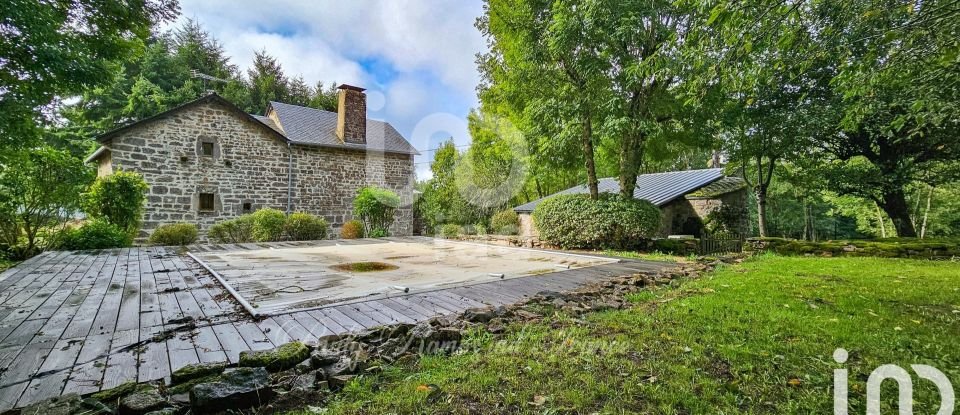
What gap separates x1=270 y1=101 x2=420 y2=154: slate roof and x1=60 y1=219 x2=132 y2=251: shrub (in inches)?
245

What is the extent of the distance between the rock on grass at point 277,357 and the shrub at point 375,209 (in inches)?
446

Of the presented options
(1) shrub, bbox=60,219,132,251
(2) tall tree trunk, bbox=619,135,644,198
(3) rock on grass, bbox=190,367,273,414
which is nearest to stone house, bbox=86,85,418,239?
(1) shrub, bbox=60,219,132,251

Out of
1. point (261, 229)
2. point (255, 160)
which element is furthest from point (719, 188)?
point (255, 160)

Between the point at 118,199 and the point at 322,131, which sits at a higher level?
the point at 322,131

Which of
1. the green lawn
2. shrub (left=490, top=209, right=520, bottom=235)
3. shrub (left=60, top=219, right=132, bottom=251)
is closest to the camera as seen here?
the green lawn

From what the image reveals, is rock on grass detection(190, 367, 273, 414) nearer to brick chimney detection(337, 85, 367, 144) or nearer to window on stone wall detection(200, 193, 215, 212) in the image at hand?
window on stone wall detection(200, 193, 215, 212)

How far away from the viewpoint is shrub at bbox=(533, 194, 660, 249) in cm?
862

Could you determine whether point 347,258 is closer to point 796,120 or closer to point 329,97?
point 796,120

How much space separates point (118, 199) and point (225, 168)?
3.74 meters

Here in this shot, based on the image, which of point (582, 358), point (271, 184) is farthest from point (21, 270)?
point (271, 184)

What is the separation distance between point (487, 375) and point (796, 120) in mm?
11787

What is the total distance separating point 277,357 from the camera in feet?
6.84

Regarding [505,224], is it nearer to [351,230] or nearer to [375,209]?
[375,209]

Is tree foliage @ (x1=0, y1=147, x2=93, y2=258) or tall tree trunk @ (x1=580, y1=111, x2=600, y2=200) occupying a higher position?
Result: tall tree trunk @ (x1=580, y1=111, x2=600, y2=200)
